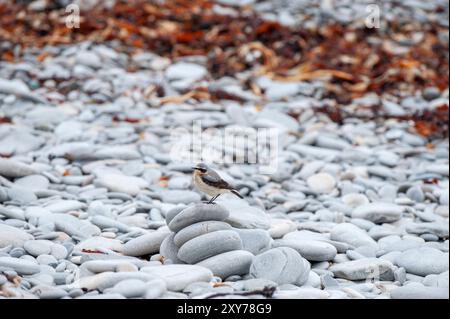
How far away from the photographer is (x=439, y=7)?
488 inches

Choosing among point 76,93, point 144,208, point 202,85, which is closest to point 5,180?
point 144,208

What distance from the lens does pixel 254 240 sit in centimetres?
461

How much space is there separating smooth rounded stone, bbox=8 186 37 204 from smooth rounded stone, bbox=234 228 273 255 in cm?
187

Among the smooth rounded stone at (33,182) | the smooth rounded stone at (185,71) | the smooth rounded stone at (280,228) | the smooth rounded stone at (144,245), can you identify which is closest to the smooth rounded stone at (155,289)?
the smooth rounded stone at (144,245)

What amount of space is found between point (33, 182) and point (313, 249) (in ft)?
8.62

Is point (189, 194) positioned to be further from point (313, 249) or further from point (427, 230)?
point (427, 230)

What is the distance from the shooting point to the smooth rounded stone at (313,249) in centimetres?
468

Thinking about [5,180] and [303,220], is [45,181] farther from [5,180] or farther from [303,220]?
[303,220]

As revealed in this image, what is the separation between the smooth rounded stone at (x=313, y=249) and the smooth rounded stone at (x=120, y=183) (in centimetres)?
179

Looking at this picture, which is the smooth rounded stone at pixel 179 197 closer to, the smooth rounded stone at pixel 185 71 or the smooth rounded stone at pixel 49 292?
the smooth rounded stone at pixel 49 292

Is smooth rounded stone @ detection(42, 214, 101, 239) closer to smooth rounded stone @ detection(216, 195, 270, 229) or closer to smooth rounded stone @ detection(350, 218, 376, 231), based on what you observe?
smooth rounded stone @ detection(216, 195, 270, 229)

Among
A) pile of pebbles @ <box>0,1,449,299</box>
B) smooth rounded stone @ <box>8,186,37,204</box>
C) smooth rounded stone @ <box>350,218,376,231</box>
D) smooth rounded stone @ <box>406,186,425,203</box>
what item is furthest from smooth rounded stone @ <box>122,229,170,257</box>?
smooth rounded stone @ <box>406,186,425,203</box>

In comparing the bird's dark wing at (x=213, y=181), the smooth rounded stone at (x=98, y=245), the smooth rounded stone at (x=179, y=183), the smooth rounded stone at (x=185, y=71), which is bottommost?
the smooth rounded stone at (x=98, y=245)

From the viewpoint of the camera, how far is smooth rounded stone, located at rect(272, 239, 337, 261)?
4676 millimetres
